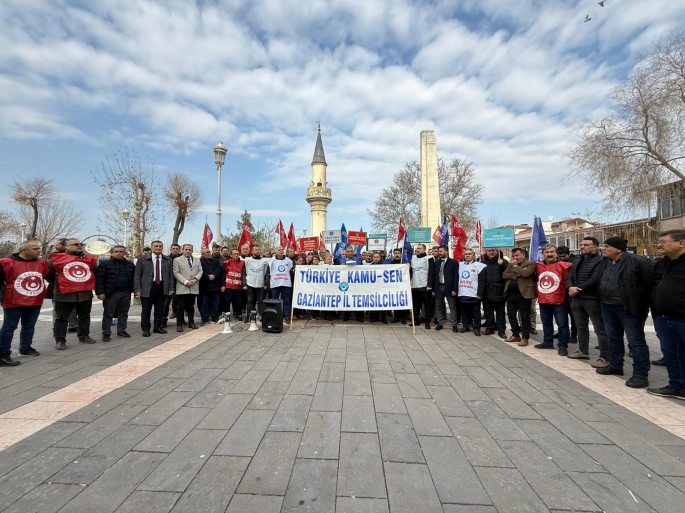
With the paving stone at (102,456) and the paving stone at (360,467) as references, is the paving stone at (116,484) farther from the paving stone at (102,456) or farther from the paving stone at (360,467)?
the paving stone at (360,467)

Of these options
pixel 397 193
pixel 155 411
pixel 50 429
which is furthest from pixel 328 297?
pixel 397 193

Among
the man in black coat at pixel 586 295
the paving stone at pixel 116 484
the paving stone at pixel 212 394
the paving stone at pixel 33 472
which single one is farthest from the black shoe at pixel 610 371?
the paving stone at pixel 33 472

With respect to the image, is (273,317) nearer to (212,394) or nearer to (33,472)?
(212,394)

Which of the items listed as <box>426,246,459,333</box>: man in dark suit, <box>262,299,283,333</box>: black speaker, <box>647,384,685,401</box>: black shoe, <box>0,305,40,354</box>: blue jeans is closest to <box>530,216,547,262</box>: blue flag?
<box>426,246,459,333</box>: man in dark suit

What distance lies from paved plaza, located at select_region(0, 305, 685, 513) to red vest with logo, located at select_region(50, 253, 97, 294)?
59.4 inches

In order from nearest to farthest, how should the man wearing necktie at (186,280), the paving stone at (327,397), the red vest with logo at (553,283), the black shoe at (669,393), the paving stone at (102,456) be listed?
the paving stone at (102,456) → the paving stone at (327,397) → the black shoe at (669,393) → the red vest with logo at (553,283) → the man wearing necktie at (186,280)

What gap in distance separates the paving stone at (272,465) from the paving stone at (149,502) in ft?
1.39

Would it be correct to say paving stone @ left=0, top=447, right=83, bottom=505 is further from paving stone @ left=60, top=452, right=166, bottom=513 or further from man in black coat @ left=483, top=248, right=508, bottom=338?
man in black coat @ left=483, top=248, right=508, bottom=338

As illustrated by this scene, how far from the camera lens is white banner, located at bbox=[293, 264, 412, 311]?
784cm

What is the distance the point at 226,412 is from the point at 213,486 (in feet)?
3.95

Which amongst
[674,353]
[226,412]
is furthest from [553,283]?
[226,412]

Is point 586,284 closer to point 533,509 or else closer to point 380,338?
point 380,338

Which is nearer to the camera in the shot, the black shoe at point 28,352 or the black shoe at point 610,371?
the black shoe at point 610,371

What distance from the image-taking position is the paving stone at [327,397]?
11.6 feet
